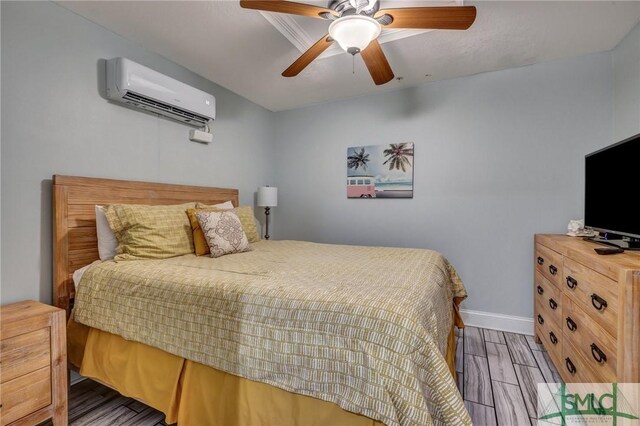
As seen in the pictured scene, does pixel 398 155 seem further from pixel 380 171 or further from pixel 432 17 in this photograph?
pixel 432 17

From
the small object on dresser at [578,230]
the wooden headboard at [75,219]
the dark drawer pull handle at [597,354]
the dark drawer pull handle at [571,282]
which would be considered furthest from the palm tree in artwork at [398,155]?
the wooden headboard at [75,219]

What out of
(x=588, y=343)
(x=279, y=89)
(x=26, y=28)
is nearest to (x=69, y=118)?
(x=26, y=28)

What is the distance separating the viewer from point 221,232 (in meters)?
2.23

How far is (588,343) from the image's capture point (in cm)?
146

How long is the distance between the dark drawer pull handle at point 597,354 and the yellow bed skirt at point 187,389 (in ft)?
3.58

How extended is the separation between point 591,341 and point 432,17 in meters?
1.80

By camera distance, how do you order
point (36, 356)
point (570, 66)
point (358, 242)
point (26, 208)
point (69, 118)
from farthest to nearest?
→ point (358, 242) → point (570, 66) → point (69, 118) → point (26, 208) → point (36, 356)

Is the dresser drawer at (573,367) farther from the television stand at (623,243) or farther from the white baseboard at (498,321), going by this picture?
the white baseboard at (498,321)

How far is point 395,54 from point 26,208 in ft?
9.41

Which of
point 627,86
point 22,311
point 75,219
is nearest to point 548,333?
point 627,86

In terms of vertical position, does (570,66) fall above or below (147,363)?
above

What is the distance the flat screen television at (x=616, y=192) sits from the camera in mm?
1499

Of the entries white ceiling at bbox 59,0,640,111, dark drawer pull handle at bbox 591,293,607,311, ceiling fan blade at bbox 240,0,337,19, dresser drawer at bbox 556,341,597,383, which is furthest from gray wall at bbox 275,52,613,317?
ceiling fan blade at bbox 240,0,337,19

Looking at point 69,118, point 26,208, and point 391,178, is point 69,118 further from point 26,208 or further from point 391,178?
point 391,178
